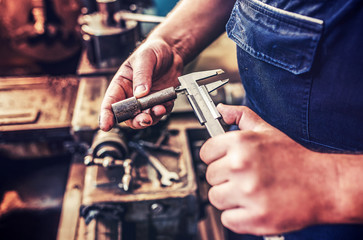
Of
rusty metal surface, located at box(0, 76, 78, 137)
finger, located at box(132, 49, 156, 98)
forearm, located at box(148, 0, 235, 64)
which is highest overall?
forearm, located at box(148, 0, 235, 64)

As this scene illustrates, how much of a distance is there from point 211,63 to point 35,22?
2.31m

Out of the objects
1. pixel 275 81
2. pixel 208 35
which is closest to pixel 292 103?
pixel 275 81

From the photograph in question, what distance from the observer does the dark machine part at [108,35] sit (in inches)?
66.8

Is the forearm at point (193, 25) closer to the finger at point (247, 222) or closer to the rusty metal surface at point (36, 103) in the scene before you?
the finger at point (247, 222)

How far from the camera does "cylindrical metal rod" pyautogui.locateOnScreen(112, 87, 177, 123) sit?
82 centimetres

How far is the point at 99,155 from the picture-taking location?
50.6 inches

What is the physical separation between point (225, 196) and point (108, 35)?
4.80ft

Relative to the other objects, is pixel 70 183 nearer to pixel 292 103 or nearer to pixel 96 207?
pixel 96 207

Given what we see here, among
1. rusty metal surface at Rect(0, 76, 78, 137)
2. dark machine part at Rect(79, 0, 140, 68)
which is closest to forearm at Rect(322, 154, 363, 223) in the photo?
dark machine part at Rect(79, 0, 140, 68)

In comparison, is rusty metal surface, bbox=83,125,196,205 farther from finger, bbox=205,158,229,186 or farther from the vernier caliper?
finger, bbox=205,158,229,186

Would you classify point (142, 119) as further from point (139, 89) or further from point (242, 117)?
point (242, 117)

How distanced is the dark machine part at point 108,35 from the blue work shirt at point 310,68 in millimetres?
1040

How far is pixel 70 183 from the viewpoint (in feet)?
5.27

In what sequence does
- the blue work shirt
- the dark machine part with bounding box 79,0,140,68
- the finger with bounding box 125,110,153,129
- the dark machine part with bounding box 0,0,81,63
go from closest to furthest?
the blue work shirt, the finger with bounding box 125,110,153,129, the dark machine part with bounding box 79,0,140,68, the dark machine part with bounding box 0,0,81,63
